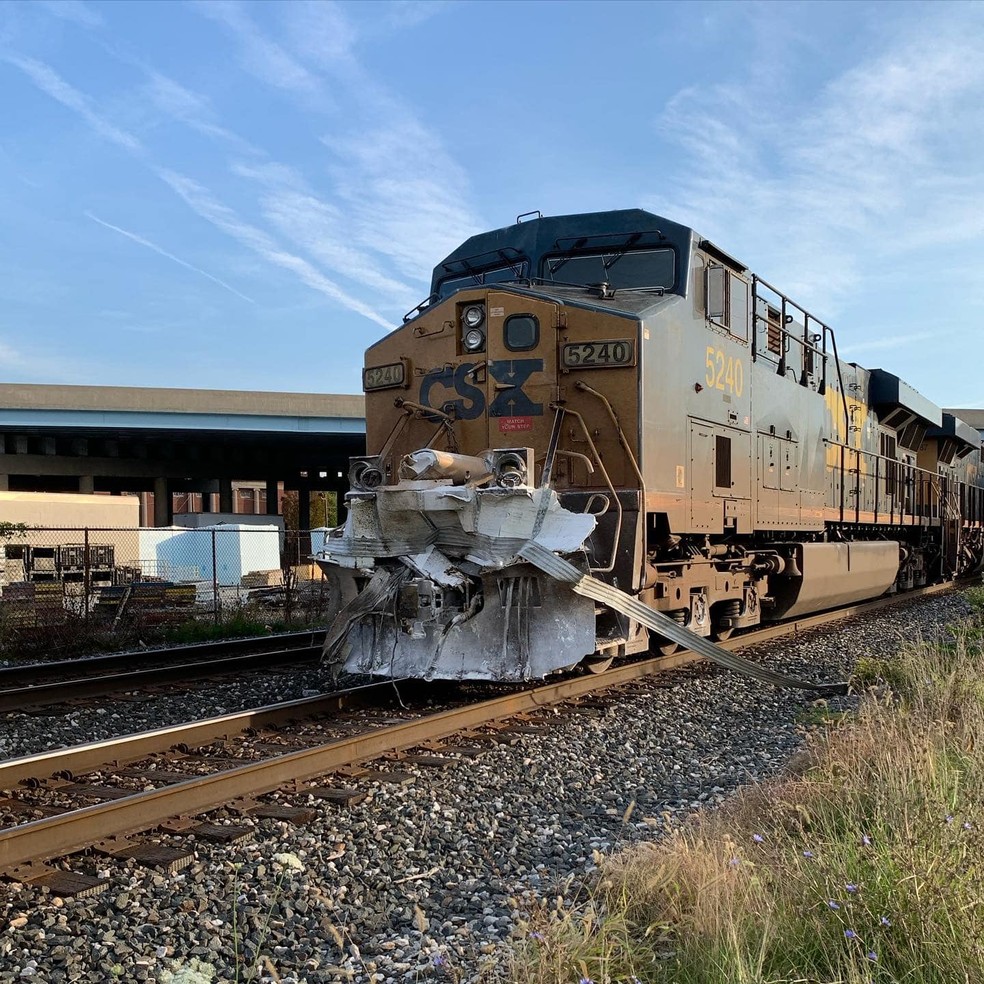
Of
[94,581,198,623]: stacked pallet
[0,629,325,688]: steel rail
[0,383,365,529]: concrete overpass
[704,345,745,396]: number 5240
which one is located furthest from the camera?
[0,383,365,529]: concrete overpass

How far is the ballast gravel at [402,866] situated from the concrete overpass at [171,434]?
26859 mm

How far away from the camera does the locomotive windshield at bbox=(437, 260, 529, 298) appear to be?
26.6ft

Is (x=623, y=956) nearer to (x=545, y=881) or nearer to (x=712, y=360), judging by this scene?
(x=545, y=881)

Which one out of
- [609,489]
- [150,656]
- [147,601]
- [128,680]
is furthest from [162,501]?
[609,489]

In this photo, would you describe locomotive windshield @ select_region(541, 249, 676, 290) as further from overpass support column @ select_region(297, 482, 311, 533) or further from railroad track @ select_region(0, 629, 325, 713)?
overpass support column @ select_region(297, 482, 311, 533)

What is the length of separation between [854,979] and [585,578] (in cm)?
370

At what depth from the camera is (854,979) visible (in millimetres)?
2268

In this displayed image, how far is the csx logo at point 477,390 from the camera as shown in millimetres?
7203

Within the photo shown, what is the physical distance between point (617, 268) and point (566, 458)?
1.89 m

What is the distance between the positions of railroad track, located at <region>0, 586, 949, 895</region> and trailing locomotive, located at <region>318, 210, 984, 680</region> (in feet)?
1.33

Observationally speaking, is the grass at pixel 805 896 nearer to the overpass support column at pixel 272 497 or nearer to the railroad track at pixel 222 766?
the railroad track at pixel 222 766

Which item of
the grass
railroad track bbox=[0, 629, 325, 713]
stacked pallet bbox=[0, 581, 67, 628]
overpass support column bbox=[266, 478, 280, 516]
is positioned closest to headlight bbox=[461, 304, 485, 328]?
railroad track bbox=[0, 629, 325, 713]

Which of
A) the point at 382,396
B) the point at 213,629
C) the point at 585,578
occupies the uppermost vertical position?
the point at 382,396

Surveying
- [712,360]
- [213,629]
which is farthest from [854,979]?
[213,629]
